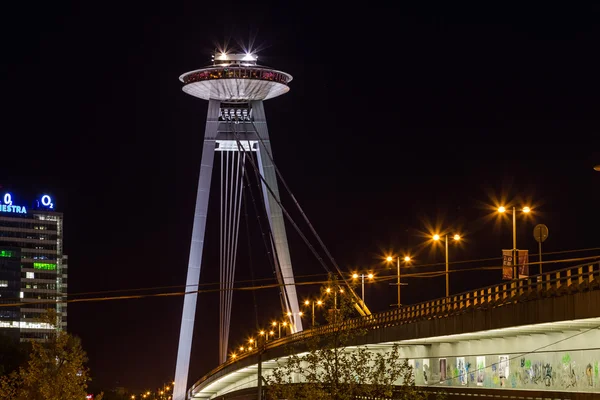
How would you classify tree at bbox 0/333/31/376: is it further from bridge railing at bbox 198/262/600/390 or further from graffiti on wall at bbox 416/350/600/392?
graffiti on wall at bbox 416/350/600/392

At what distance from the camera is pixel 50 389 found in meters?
61.5

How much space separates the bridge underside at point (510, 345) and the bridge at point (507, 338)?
31 mm

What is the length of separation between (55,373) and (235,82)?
164ft

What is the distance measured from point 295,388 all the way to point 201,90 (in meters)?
64.8

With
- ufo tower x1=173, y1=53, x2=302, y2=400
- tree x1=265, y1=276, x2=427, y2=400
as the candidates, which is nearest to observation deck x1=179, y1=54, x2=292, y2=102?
ufo tower x1=173, y1=53, x2=302, y2=400

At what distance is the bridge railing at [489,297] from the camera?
37719mm

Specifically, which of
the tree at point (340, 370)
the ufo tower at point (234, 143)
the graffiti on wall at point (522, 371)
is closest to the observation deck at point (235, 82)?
the ufo tower at point (234, 143)

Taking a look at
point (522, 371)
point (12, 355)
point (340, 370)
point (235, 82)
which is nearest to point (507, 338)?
point (522, 371)

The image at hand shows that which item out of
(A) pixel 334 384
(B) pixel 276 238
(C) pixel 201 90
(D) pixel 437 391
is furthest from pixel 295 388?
(C) pixel 201 90

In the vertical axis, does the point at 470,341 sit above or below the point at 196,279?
below

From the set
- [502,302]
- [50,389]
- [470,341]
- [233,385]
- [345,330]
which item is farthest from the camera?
[233,385]

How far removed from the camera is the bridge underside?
38.6m

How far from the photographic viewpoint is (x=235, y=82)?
357 feet

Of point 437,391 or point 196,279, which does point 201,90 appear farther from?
point 437,391
